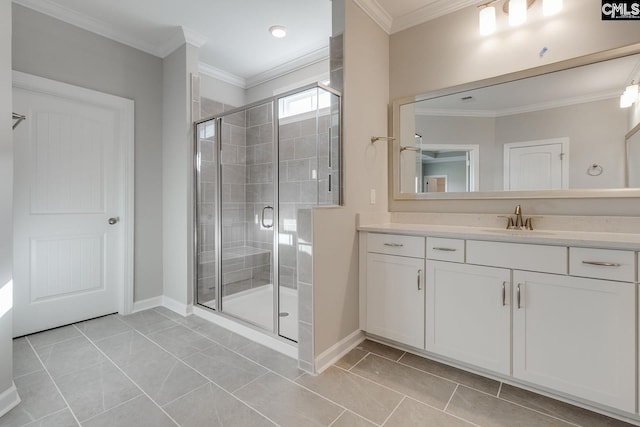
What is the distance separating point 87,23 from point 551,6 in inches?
147

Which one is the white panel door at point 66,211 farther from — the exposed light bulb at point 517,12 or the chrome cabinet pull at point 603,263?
the chrome cabinet pull at point 603,263

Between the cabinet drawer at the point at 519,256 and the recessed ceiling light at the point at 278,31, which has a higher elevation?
the recessed ceiling light at the point at 278,31

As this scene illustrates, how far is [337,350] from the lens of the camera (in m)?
2.11

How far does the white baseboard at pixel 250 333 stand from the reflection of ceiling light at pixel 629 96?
263 centimetres

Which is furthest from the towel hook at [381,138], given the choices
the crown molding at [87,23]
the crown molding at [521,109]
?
the crown molding at [87,23]

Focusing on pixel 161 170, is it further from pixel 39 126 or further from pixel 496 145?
pixel 496 145

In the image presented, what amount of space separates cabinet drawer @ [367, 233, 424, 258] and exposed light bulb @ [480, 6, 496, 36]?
1.62m

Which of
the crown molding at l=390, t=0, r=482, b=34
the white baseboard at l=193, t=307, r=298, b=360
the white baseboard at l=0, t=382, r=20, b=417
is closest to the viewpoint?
the white baseboard at l=0, t=382, r=20, b=417

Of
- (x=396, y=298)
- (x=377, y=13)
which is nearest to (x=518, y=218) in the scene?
(x=396, y=298)

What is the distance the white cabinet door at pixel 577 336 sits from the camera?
1421 millimetres

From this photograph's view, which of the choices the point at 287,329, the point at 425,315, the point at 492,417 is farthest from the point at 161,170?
the point at 492,417

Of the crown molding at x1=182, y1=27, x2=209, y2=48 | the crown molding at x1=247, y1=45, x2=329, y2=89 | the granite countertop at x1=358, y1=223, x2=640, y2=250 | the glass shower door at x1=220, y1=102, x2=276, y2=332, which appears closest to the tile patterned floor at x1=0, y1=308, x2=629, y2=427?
the glass shower door at x1=220, y1=102, x2=276, y2=332

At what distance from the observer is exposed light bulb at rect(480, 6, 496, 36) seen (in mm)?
2162

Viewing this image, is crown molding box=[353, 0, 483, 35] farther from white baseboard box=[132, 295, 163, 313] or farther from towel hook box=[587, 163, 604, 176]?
white baseboard box=[132, 295, 163, 313]
